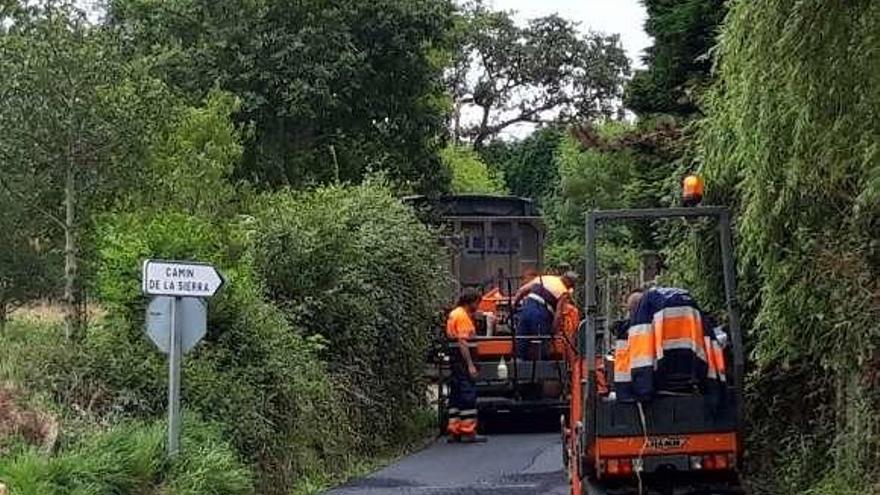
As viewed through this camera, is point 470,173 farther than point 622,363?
Yes

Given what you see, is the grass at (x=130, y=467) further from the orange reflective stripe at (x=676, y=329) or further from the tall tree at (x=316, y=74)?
the tall tree at (x=316, y=74)

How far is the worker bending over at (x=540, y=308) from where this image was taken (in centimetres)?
1579

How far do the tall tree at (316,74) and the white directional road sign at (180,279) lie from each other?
→ 1459 centimetres

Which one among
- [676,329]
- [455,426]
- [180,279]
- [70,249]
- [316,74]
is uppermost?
[316,74]

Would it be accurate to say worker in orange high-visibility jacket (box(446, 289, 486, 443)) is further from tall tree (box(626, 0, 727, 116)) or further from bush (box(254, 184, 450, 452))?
tall tree (box(626, 0, 727, 116))

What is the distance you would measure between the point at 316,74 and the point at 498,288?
807 centimetres

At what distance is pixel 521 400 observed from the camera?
53.5ft

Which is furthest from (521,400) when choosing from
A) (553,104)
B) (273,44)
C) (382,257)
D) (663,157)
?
(553,104)

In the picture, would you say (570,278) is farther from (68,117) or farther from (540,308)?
(68,117)

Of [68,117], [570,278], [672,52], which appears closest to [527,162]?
[672,52]

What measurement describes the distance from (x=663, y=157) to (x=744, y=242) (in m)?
8.07

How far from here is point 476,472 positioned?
13.6m

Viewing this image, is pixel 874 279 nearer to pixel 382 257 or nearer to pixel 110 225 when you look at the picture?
pixel 110 225

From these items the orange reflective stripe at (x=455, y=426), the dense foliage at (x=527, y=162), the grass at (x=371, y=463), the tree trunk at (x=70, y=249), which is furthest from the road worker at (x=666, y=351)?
the dense foliage at (x=527, y=162)
